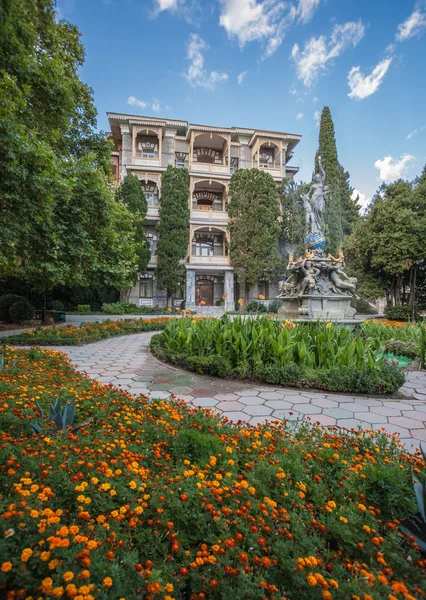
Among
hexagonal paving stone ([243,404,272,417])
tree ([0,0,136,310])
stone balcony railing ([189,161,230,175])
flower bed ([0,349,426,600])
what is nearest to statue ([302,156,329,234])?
tree ([0,0,136,310])

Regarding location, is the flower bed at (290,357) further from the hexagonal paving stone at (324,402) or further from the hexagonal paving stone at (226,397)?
the hexagonal paving stone at (226,397)

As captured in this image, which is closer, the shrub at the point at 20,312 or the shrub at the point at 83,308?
the shrub at the point at 20,312

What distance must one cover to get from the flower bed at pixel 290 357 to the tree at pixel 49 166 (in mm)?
4129

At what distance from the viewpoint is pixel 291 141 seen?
27062 millimetres

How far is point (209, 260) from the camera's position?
24375 mm

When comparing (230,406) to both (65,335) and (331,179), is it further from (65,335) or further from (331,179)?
(331,179)

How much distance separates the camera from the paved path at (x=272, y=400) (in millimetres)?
3486

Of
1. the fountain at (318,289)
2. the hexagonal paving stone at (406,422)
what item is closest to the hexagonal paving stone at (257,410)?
the hexagonal paving stone at (406,422)

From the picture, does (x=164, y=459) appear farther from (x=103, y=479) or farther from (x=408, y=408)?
(x=408, y=408)

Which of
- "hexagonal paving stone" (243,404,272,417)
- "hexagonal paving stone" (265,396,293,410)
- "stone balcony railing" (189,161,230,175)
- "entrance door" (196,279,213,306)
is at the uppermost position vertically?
"stone balcony railing" (189,161,230,175)

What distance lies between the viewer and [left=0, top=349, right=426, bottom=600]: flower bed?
1.22 meters

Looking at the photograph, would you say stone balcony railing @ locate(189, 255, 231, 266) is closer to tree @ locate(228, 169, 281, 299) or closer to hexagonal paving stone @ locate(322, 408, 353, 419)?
tree @ locate(228, 169, 281, 299)

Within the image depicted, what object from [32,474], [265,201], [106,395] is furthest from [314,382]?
[265,201]

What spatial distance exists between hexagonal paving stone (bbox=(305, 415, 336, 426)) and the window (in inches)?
882
